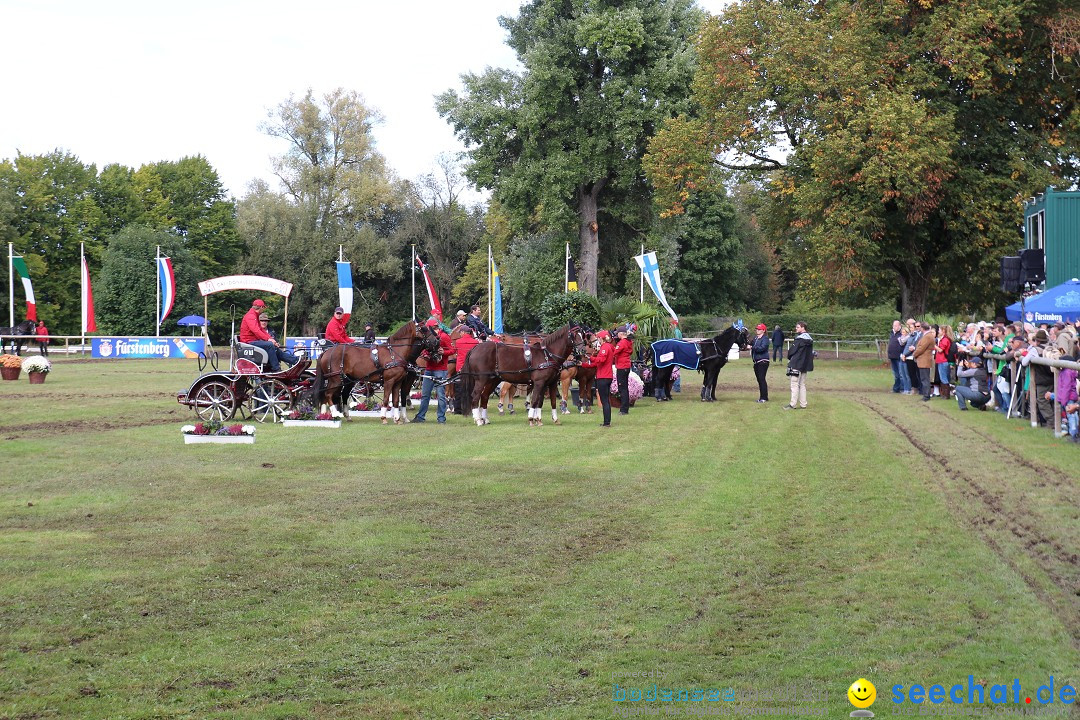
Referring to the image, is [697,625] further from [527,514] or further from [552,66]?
[552,66]

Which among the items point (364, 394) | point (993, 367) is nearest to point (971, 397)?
point (993, 367)

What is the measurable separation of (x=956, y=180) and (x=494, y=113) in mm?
20163

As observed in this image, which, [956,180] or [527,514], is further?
[956,180]

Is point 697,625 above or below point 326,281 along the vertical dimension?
below

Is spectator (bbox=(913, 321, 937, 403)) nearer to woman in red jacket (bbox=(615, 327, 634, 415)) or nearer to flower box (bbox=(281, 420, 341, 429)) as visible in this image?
woman in red jacket (bbox=(615, 327, 634, 415))

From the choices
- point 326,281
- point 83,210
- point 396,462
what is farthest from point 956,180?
point 83,210

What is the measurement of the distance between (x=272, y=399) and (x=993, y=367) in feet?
48.1

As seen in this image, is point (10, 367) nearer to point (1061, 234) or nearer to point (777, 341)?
point (1061, 234)

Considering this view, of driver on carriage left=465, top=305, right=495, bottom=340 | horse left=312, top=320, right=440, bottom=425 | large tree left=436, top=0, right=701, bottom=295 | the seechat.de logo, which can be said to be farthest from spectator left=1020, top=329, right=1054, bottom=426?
large tree left=436, top=0, right=701, bottom=295

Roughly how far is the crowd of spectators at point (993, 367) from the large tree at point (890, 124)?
28.4 ft

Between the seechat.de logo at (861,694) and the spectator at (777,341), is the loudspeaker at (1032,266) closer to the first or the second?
the seechat.de logo at (861,694)

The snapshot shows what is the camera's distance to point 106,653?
575 centimetres

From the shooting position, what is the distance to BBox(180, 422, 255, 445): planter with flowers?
1549 cm

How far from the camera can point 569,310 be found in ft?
89.6
